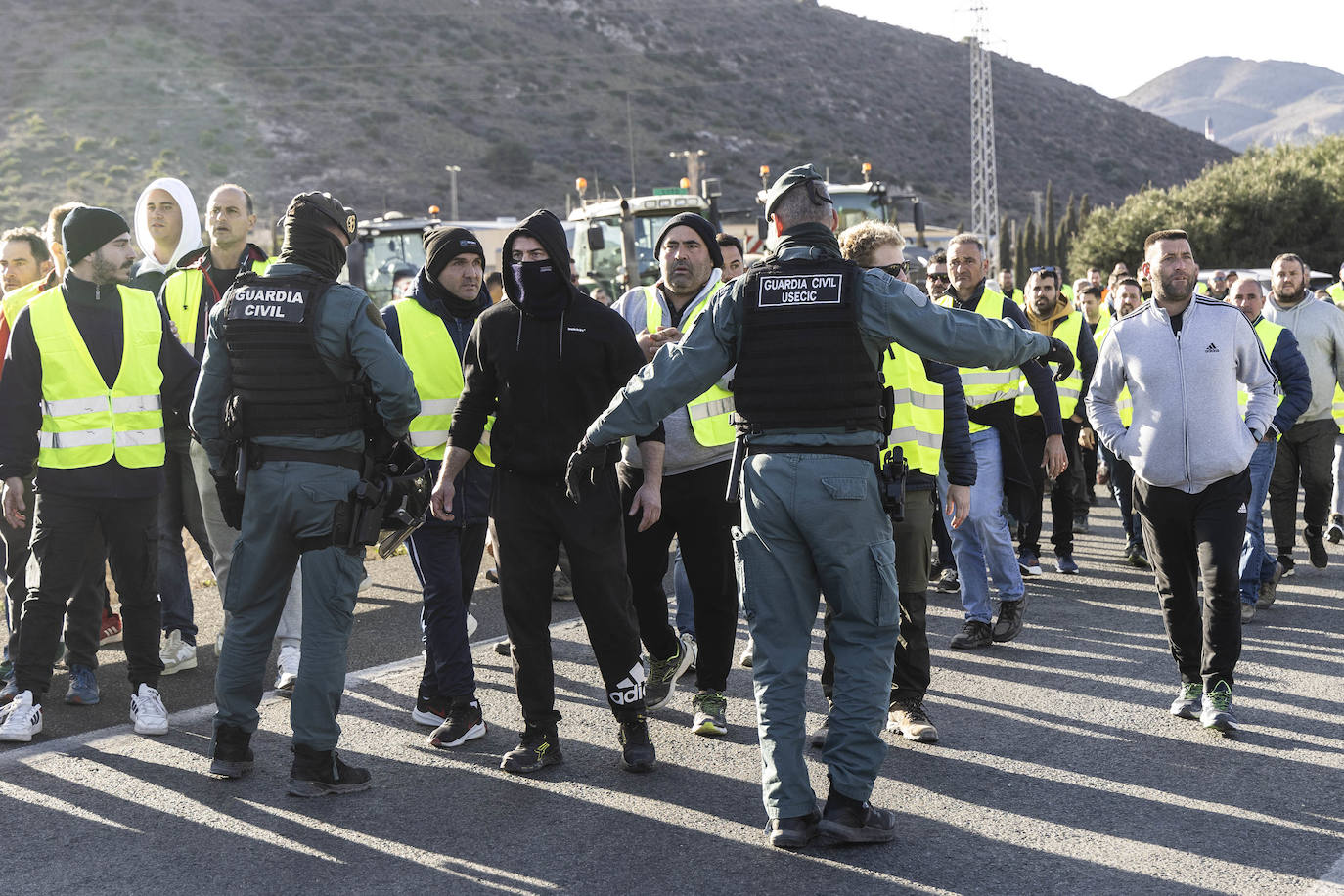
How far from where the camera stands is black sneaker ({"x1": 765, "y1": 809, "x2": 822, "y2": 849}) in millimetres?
4320

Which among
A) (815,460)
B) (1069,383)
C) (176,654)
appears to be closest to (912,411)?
(815,460)

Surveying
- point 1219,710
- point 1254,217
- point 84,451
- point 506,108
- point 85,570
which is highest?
point 506,108

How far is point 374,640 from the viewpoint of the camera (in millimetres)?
7445

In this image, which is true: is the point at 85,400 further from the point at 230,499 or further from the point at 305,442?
the point at 305,442

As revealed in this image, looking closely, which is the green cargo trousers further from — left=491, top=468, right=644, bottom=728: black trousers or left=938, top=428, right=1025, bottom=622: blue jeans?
left=938, top=428, right=1025, bottom=622: blue jeans

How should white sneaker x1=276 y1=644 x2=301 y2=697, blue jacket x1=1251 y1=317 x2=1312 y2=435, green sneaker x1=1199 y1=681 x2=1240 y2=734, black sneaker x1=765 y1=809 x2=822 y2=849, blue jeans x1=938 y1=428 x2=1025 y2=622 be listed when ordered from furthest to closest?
blue jacket x1=1251 y1=317 x2=1312 y2=435, blue jeans x1=938 y1=428 x2=1025 y2=622, white sneaker x1=276 y1=644 x2=301 y2=697, green sneaker x1=1199 y1=681 x2=1240 y2=734, black sneaker x1=765 y1=809 x2=822 y2=849

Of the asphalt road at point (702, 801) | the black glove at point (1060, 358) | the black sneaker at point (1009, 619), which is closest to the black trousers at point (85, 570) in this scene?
the asphalt road at point (702, 801)

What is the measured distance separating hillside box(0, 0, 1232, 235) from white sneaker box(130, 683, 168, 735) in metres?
43.0

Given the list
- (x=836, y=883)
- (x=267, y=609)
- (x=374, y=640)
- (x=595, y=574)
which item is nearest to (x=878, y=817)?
(x=836, y=883)

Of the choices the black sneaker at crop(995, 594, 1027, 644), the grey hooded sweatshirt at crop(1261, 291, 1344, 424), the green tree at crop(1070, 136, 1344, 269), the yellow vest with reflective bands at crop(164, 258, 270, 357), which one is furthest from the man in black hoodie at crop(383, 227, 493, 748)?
the green tree at crop(1070, 136, 1344, 269)

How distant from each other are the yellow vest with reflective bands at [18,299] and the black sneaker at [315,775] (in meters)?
3.00

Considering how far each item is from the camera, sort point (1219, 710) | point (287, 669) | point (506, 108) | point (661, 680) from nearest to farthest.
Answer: point (1219, 710) → point (661, 680) → point (287, 669) → point (506, 108)

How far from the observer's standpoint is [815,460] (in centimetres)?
441

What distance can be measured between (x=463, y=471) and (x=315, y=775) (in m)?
1.44
